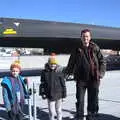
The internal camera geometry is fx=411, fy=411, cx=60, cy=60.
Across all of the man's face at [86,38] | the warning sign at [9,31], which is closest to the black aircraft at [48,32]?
the warning sign at [9,31]

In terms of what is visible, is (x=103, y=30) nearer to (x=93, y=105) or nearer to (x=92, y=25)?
(x=92, y=25)

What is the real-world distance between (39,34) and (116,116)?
12823mm

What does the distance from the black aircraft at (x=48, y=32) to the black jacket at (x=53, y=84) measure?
12.5 metres

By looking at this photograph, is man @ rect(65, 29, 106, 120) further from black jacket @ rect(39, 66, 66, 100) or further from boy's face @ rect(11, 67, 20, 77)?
boy's face @ rect(11, 67, 20, 77)

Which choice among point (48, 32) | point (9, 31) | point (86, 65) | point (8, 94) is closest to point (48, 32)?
point (48, 32)

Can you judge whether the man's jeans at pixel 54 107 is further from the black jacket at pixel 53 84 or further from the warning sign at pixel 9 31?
the warning sign at pixel 9 31

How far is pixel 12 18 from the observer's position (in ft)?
67.1

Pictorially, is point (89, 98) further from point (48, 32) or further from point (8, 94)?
point (48, 32)

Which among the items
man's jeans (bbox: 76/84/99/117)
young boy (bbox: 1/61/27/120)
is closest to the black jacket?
man's jeans (bbox: 76/84/99/117)

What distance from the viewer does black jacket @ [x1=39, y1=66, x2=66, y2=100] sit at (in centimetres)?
780

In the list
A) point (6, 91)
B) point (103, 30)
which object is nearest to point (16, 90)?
point (6, 91)

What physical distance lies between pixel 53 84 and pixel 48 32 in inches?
558

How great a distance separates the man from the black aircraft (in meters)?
12.8

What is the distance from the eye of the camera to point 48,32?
21.8 metres
